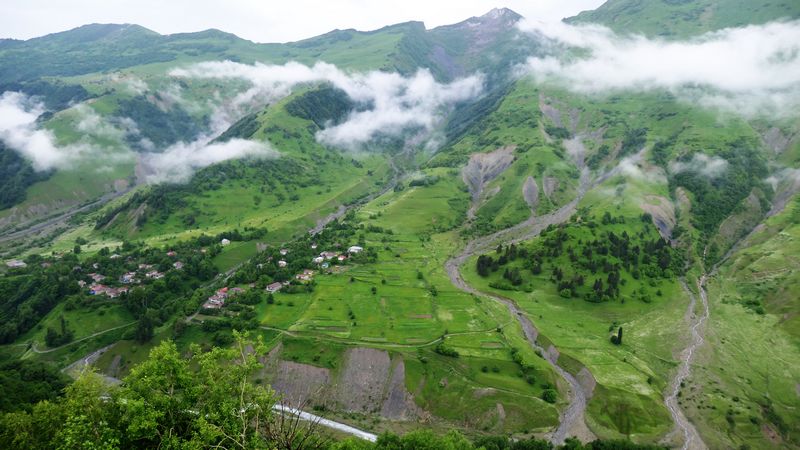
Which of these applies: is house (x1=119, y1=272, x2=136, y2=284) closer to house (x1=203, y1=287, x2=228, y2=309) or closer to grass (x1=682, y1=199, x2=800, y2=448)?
house (x1=203, y1=287, x2=228, y2=309)

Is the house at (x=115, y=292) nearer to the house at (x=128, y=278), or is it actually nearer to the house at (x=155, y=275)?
the house at (x=128, y=278)

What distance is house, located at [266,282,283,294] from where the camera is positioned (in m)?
154

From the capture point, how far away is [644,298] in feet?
509

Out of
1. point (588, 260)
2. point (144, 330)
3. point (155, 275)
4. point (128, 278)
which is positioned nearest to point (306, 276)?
point (144, 330)

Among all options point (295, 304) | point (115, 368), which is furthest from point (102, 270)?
point (295, 304)

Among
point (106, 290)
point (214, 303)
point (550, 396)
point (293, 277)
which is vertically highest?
point (106, 290)

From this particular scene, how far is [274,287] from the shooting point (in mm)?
157125

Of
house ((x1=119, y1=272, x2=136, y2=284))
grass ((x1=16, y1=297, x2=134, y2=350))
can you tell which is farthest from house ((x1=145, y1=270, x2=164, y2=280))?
grass ((x1=16, y1=297, x2=134, y2=350))

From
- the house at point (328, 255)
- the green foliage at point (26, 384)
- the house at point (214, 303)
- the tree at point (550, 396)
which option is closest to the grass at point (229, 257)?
the house at point (328, 255)

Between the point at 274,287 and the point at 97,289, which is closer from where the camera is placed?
the point at 274,287

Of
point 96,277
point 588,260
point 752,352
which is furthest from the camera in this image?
point 588,260

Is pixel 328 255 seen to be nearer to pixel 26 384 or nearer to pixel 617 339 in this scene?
pixel 26 384

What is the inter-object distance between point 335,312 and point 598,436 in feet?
254

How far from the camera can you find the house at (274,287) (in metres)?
154
